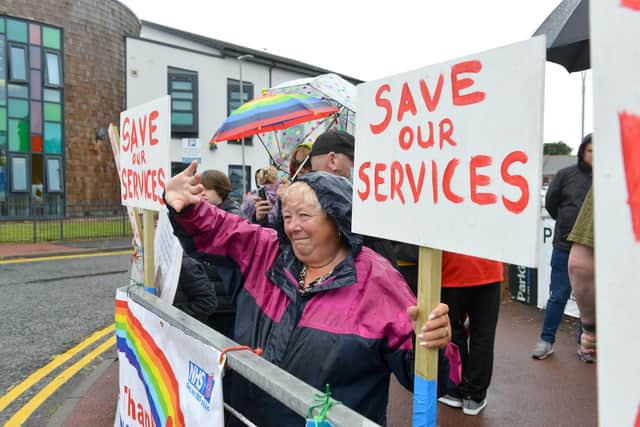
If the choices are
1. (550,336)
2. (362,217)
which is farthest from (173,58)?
(362,217)

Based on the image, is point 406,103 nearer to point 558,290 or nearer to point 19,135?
point 558,290

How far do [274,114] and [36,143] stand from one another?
1904 centimetres

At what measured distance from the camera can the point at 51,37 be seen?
20.7m

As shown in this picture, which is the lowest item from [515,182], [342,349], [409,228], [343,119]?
[342,349]

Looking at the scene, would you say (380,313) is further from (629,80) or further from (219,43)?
(219,43)

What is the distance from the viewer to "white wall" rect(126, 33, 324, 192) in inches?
896

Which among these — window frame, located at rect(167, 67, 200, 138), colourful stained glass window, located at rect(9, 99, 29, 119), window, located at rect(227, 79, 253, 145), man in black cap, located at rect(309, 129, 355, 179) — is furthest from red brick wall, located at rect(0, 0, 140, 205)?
man in black cap, located at rect(309, 129, 355, 179)

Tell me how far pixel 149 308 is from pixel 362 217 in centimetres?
107

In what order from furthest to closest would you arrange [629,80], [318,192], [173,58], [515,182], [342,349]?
1. [173,58]
2. [318,192]
3. [342,349]
4. [515,182]
5. [629,80]

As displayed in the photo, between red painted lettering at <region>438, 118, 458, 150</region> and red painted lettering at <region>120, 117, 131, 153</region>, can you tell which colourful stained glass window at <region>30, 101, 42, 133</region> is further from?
Result: red painted lettering at <region>438, 118, 458, 150</region>

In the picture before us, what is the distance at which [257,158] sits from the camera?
26609mm

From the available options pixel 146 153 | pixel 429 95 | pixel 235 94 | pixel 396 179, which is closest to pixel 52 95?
pixel 235 94

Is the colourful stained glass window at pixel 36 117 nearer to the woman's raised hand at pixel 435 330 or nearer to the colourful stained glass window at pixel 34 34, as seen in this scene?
the colourful stained glass window at pixel 34 34

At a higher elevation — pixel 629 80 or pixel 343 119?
pixel 343 119
